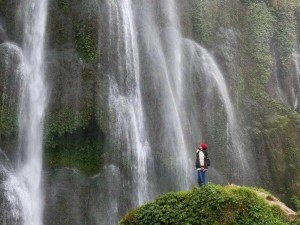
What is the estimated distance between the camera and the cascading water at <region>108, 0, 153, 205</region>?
17.8m

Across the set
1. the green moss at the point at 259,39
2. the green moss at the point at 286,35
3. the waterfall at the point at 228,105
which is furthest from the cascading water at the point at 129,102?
the green moss at the point at 286,35

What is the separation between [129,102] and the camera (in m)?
18.8

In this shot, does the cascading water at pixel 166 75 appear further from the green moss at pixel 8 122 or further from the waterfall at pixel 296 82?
the waterfall at pixel 296 82

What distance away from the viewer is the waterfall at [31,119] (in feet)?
54.0

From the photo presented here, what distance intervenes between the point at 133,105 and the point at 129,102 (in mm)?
192

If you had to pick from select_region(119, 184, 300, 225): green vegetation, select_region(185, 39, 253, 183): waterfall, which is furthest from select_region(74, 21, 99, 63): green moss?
select_region(119, 184, 300, 225): green vegetation

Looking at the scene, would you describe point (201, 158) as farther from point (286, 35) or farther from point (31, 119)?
point (286, 35)

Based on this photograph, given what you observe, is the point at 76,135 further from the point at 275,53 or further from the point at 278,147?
the point at 275,53

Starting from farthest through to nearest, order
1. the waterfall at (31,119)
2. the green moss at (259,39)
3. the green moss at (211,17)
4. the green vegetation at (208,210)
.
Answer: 1. the green moss at (259,39)
2. the green moss at (211,17)
3. the waterfall at (31,119)
4. the green vegetation at (208,210)

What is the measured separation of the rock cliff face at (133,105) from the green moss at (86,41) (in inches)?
1.6

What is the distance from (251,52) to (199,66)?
15.5 ft

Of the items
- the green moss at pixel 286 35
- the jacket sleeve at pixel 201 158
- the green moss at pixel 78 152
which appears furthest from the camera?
the green moss at pixel 286 35

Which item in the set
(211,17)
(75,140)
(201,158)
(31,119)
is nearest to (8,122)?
(31,119)

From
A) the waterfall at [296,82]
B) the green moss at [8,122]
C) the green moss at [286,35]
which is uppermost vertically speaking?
the green moss at [286,35]
